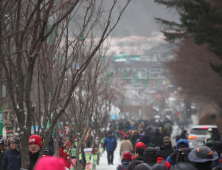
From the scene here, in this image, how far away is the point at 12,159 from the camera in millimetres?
6453

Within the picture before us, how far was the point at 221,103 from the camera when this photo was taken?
28203 mm

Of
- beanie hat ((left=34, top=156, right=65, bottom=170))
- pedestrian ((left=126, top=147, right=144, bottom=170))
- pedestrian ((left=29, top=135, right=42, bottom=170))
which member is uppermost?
beanie hat ((left=34, top=156, right=65, bottom=170))

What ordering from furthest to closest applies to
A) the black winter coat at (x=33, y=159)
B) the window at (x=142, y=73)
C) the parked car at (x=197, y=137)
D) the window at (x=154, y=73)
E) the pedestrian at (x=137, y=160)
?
the window at (x=142, y=73), the window at (x=154, y=73), the parked car at (x=197, y=137), the pedestrian at (x=137, y=160), the black winter coat at (x=33, y=159)

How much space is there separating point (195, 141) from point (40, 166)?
1683cm

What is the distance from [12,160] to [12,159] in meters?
0.02

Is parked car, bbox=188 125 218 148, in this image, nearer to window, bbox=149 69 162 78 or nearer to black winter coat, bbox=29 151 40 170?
black winter coat, bbox=29 151 40 170

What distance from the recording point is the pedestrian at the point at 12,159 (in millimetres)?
6394

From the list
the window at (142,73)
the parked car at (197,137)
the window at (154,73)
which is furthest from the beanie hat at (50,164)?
the window at (142,73)

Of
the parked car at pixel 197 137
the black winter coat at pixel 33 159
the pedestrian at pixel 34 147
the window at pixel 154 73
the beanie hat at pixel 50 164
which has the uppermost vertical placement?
the window at pixel 154 73

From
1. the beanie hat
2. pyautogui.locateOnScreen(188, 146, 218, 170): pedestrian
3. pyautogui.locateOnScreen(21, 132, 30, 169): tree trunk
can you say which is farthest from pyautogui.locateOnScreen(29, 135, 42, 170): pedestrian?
the beanie hat

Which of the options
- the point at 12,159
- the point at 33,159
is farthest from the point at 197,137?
the point at 33,159

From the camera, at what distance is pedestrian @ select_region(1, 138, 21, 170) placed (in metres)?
6.39

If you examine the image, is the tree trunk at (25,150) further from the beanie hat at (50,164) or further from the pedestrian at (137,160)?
the beanie hat at (50,164)

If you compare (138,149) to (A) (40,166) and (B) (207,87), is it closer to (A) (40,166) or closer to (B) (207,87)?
(A) (40,166)
